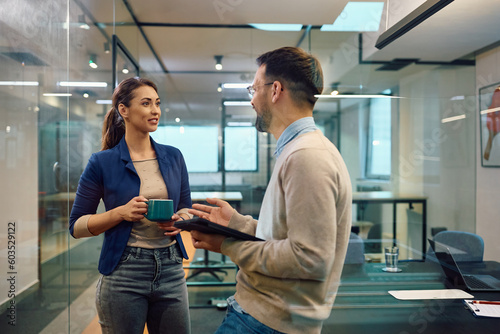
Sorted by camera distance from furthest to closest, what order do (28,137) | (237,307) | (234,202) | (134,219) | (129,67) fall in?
(234,202) → (129,67) → (28,137) → (134,219) → (237,307)

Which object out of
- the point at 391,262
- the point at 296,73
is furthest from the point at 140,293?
the point at 391,262

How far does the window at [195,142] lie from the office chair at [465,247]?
1.48 metres

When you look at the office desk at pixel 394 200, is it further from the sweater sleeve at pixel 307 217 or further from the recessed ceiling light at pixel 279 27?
the sweater sleeve at pixel 307 217

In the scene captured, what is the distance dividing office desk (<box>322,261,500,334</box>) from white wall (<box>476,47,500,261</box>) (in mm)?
643

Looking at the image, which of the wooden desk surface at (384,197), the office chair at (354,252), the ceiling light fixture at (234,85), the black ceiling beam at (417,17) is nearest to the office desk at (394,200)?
the wooden desk surface at (384,197)

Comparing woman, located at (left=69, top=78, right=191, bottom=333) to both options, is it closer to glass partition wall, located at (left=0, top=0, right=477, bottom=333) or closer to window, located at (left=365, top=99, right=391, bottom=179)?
glass partition wall, located at (left=0, top=0, right=477, bottom=333)

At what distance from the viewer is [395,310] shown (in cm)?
150

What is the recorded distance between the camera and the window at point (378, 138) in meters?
2.82

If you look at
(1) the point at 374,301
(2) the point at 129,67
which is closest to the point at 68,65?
(2) the point at 129,67

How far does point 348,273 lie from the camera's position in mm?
1878

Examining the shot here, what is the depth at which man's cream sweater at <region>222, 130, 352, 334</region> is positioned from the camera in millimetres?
738

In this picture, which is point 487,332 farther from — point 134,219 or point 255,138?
point 255,138

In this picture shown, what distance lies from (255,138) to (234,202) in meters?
0.48

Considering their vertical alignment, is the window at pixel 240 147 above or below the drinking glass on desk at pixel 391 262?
above
